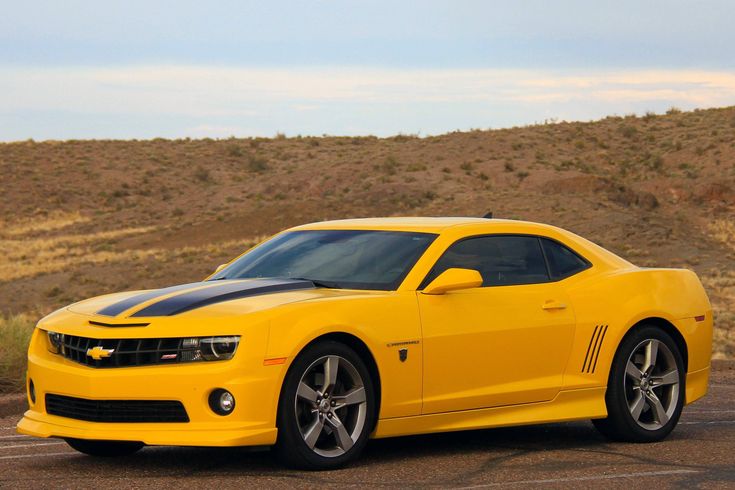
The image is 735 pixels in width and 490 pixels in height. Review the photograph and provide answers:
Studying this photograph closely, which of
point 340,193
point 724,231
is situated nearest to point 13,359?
point 724,231

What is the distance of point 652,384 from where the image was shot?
349 inches

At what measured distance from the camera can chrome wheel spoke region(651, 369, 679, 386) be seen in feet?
29.1

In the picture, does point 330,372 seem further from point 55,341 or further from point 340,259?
point 55,341

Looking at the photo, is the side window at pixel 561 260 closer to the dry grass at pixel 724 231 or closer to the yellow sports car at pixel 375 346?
the yellow sports car at pixel 375 346

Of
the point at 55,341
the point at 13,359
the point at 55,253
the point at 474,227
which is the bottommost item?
the point at 55,253

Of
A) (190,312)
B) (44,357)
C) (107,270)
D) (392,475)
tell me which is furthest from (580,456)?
(107,270)

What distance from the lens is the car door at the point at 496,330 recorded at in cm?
772

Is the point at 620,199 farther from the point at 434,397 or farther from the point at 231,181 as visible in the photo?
the point at 434,397

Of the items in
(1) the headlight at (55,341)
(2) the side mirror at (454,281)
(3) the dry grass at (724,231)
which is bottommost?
(3) the dry grass at (724,231)

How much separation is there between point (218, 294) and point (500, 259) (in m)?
2.08

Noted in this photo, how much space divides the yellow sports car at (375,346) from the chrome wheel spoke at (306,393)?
0.01m

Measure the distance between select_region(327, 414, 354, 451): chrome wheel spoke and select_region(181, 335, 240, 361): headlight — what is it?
0.73 m

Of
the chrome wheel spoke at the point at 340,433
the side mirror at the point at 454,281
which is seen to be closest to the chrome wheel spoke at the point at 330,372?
the chrome wheel spoke at the point at 340,433

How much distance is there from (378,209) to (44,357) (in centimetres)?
4358
